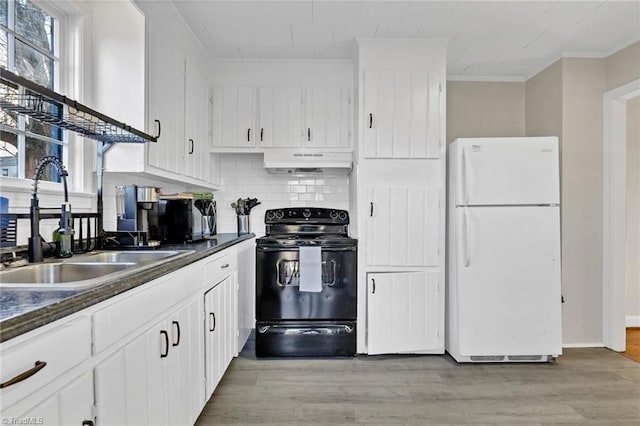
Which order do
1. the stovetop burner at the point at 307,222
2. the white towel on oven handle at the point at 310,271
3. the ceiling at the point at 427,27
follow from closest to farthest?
the ceiling at the point at 427,27 → the white towel on oven handle at the point at 310,271 → the stovetop burner at the point at 307,222

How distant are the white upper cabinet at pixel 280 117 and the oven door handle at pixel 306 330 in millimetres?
1530

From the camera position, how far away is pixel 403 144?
3219 mm

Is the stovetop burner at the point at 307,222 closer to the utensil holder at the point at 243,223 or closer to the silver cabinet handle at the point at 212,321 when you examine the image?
the utensil holder at the point at 243,223

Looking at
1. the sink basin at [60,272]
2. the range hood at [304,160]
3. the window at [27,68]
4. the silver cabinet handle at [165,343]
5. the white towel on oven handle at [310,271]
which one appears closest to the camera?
the sink basin at [60,272]

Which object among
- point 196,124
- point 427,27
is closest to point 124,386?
point 196,124

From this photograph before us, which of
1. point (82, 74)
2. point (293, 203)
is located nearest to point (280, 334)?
point (293, 203)

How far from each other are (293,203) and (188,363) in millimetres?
2234

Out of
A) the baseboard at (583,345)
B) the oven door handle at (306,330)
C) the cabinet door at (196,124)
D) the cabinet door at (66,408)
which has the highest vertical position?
the cabinet door at (196,124)

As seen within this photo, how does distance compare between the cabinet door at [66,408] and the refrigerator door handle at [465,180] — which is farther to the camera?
the refrigerator door handle at [465,180]

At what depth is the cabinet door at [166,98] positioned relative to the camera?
230 cm

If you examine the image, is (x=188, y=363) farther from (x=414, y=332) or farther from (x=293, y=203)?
(x=293, y=203)

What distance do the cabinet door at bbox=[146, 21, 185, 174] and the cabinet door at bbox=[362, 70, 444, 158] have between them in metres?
1.39

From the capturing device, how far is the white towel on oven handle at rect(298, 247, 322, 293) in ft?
10.2

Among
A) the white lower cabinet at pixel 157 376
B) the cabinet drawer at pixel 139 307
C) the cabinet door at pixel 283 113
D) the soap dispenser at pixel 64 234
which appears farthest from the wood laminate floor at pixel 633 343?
the soap dispenser at pixel 64 234
